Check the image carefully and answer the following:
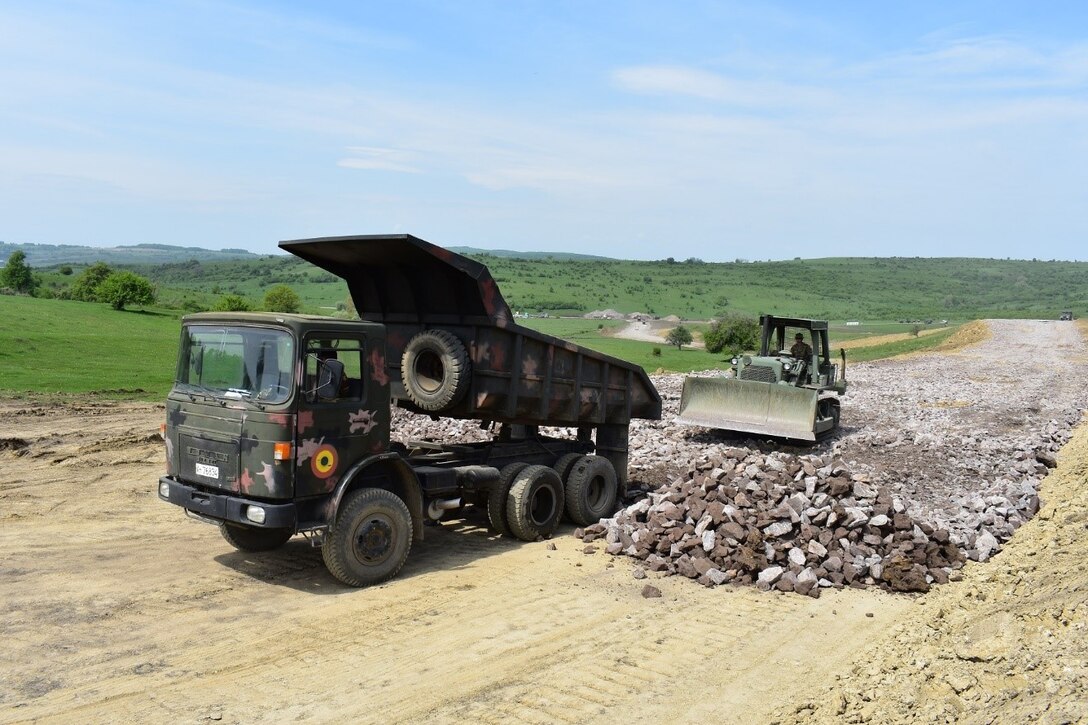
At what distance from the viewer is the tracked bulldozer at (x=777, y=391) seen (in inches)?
621

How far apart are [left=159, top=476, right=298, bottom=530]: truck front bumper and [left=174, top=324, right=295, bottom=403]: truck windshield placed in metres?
0.92

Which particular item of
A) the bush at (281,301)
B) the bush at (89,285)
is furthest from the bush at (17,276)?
the bush at (281,301)

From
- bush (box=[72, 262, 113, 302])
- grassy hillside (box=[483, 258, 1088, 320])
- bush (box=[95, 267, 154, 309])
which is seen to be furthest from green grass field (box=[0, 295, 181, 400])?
grassy hillside (box=[483, 258, 1088, 320])

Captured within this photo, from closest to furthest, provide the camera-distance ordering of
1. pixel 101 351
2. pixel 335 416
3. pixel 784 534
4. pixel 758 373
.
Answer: pixel 335 416, pixel 784 534, pixel 758 373, pixel 101 351

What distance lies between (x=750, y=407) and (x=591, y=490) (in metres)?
5.86

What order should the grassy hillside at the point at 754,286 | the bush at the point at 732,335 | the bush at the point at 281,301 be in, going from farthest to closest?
the grassy hillside at the point at 754,286 → the bush at the point at 281,301 → the bush at the point at 732,335

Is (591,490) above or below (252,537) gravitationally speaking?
above

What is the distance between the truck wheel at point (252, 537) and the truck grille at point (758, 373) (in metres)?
9.94

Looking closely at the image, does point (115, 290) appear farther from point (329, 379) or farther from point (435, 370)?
point (329, 379)

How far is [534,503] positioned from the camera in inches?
415

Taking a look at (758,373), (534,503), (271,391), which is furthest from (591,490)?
(758,373)

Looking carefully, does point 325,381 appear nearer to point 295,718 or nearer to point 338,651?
point 338,651

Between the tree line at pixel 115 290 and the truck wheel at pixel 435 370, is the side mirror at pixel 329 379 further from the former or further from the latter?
the tree line at pixel 115 290

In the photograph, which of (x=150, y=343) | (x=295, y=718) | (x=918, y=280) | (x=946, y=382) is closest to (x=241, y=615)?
(x=295, y=718)
